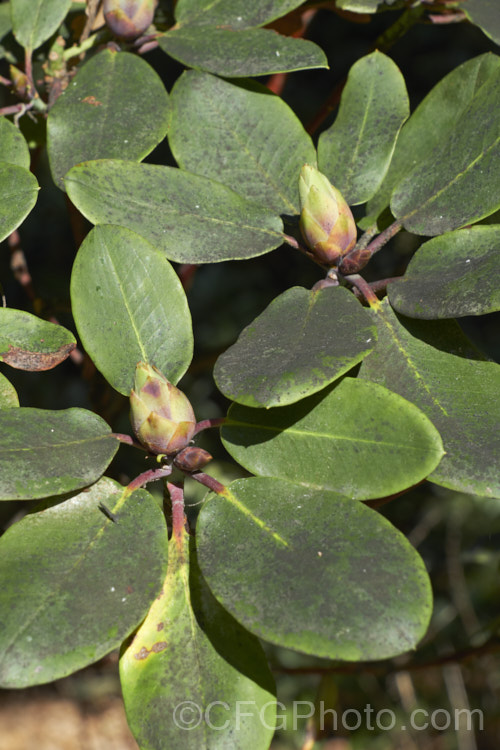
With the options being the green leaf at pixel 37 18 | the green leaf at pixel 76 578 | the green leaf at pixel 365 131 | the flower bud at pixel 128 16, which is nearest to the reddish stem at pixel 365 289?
the green leaf at pixel 365 131

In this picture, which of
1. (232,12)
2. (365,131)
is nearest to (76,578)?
(365,131)

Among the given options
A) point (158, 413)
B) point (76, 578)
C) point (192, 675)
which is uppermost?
point (158, 413)

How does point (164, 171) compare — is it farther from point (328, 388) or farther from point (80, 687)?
point (80, 687)

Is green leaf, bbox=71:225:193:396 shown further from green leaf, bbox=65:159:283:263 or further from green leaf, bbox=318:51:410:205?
green leaf, bbox=318:51:410:205

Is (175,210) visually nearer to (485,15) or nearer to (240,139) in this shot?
(240,139)

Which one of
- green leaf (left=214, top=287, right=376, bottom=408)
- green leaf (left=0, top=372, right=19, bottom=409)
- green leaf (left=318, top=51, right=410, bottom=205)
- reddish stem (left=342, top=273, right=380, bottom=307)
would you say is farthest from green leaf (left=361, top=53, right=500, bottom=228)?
green leaf (left=0, top=372, right=19, bottom=409)

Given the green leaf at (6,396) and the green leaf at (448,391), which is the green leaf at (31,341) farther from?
the green leaf at (448,391)

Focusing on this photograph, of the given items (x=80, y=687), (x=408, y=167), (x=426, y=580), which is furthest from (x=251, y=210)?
(x=80, y=687)
